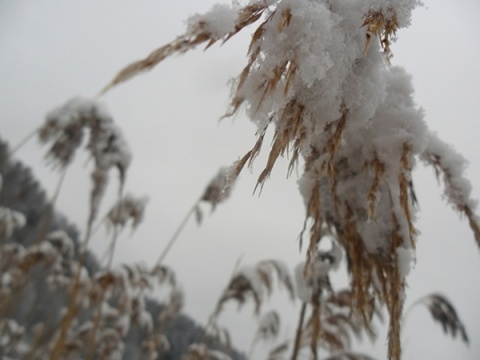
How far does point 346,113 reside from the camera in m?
0.60

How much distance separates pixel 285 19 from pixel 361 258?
48 centimetres

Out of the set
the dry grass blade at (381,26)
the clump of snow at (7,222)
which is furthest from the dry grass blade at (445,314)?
the clump of snow at (7,222)

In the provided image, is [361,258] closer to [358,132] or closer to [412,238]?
[412,238]

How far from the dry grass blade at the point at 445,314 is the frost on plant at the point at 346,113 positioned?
106cm

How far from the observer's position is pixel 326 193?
0.91m

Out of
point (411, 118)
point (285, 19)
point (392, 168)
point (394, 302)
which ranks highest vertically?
point (411, 118)

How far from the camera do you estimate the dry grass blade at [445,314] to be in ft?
5.27

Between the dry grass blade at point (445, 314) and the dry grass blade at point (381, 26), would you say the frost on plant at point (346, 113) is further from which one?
the dry grass blade at point (445, 314)

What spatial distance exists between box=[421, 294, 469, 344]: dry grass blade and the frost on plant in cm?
106

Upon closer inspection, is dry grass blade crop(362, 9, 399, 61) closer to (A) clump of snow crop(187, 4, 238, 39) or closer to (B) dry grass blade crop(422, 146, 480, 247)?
(A) clump of snow crop(187, 4, 238, 39)

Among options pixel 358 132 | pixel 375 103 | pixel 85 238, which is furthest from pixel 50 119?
pixel 375 103

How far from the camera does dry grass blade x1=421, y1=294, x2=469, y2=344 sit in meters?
1.61

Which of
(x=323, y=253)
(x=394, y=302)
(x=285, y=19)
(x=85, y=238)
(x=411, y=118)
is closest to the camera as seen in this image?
(x=285, y=19)

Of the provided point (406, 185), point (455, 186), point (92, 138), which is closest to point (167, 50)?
point (406, 185)
